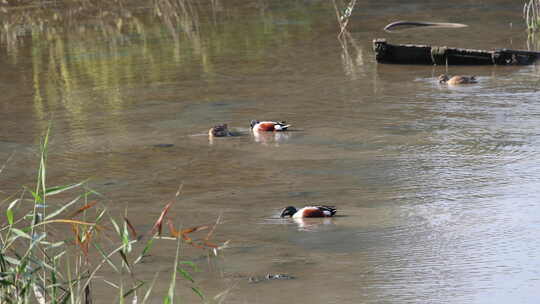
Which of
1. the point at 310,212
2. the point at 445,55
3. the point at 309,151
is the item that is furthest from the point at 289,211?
the point at 445,55

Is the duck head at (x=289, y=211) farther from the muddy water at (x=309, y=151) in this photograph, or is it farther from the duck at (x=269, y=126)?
the duck at (x=269, y=126)

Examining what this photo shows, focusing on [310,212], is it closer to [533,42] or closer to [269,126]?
[269,126]

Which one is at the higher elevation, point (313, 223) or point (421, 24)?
point (313, 223)

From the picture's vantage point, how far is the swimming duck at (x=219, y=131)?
Result: 10664mm

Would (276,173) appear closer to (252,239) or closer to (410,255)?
(252,239)

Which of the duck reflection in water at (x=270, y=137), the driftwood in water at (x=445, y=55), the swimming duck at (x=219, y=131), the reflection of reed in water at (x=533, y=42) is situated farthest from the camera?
the reflection of reed in water at (x=533, y=42)

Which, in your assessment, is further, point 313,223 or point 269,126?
point 269,126

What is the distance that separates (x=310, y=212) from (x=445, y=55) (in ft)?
24.6

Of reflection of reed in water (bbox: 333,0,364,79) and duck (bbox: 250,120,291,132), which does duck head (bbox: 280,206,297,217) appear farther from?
reflection of reed in water (bbox: 333,0,364,79)

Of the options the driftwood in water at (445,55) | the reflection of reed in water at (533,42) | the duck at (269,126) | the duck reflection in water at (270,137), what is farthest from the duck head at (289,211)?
the reflection of reed in water at (533,42)

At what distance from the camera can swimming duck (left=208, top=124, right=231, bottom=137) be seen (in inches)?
420

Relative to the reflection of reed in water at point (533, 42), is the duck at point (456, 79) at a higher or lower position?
higher

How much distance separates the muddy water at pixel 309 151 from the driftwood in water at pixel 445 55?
16cm

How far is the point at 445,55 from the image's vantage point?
14.4 metres
